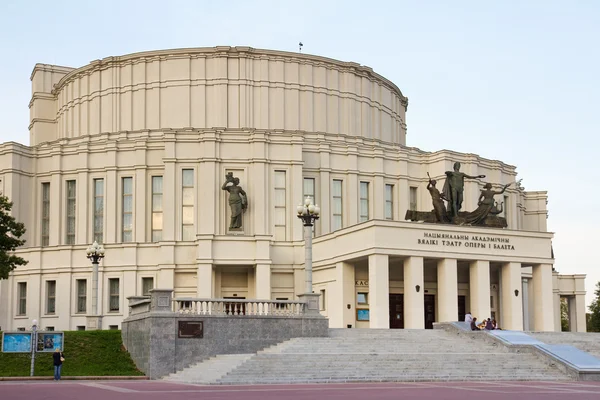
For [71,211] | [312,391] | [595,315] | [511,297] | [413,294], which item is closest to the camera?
[312,391]

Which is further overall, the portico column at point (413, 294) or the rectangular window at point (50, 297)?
the rectangular window at point (50, 297)

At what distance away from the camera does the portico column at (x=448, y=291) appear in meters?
54.7

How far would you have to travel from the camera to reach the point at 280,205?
64.2m

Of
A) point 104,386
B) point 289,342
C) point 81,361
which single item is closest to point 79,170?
point 81,361

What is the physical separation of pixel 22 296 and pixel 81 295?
197 inches

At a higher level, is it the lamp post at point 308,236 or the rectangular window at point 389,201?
the rectangular window at point 389,201

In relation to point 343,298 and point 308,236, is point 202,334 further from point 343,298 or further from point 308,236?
point 343,298

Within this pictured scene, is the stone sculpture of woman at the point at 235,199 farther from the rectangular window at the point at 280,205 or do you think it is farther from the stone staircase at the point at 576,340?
the stone staircase at the point at 576,340

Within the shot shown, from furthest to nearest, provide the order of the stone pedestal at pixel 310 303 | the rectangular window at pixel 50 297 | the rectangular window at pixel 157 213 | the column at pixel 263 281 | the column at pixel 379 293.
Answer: the rectangular window at pixel 157 213
the rectangular window at pixel 50 297
the column at pixel 263 281
the column at pixel 379 293
the stone pedestal at pixel 310 303

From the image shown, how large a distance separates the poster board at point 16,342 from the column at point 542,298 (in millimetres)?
32430

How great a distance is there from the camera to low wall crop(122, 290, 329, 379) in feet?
127

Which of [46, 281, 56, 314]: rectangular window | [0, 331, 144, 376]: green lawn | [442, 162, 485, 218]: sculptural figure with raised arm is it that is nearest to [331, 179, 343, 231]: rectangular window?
[442, 162, 485, 218]: sculptural figure with raised arm

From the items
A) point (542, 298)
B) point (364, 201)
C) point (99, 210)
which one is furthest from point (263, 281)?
point (542, 298)

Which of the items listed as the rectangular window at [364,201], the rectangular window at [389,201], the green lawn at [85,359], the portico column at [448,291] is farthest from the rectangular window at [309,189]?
the green lawn at [85,359]
